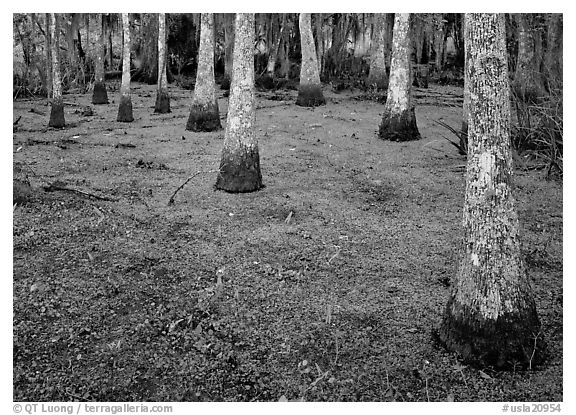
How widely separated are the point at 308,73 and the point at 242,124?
8.39 m

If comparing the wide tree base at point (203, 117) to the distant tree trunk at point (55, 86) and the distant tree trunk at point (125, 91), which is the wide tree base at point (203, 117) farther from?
the distant tree trunk at point (55, 86)

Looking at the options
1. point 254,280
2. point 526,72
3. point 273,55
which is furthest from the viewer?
point 273,55

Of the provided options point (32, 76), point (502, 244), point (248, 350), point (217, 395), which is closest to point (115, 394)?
point (217, 395)

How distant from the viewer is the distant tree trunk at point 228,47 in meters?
18.0

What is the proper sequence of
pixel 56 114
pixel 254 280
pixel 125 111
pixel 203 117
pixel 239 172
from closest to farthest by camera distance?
pixel 254 280
pixel 239 172
pixel 203 117
pixel 56 114
pixel 125 111

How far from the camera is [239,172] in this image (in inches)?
280

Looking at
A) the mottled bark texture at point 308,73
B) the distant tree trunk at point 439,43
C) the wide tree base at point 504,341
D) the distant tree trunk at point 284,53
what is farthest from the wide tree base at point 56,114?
the distant tree trunk at point 439,43

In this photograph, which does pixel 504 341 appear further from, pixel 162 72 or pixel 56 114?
pixel 162 72

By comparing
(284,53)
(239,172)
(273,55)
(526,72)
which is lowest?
(239,172)

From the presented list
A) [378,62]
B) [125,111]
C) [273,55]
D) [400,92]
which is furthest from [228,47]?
[400,92]

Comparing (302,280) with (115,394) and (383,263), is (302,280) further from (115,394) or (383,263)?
(115,394)

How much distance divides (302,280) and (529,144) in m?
5.71

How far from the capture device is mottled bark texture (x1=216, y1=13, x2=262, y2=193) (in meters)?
6.88

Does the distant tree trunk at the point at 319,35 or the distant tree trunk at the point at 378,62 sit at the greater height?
the distant tree trunk at the point at 319,35
